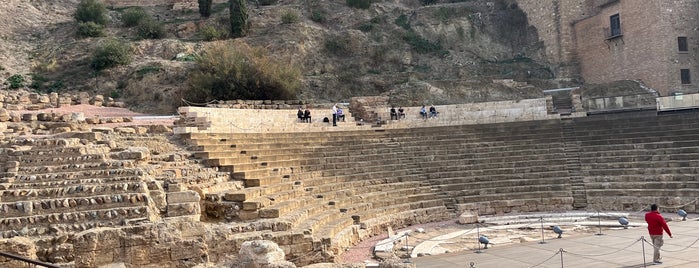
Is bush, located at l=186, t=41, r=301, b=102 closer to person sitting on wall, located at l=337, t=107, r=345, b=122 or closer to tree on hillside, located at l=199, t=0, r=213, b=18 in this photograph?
person sitting on wall, located at l=337, t=107, r=345, b=122

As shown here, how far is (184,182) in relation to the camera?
9.88 meters

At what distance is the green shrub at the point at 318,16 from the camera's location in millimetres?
33250

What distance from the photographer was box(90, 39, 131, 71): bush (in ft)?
82.7

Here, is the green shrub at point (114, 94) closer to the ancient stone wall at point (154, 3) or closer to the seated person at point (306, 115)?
the seated person at point (306, 115)

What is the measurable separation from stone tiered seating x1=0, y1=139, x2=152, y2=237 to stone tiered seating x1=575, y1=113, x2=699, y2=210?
12633 mm

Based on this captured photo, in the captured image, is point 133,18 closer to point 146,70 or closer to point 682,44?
point 146,70

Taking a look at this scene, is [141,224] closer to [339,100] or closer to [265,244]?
[265,244]

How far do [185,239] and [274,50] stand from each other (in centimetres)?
2280

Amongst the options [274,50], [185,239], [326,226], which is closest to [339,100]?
[274,50]

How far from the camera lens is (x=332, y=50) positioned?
99.0 ft

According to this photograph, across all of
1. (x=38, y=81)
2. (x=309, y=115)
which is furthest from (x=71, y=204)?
(x=38, y=81)

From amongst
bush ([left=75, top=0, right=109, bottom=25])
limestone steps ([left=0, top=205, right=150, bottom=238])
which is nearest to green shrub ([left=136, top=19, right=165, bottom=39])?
bush ([left=75, top=0, right=109, bottom=25])

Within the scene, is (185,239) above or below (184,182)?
below

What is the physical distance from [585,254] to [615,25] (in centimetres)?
2229
